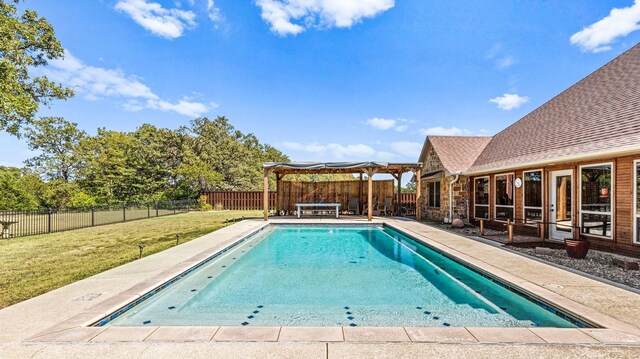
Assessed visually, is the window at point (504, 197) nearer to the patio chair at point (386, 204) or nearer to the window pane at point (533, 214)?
the window pane at point (533, 214)

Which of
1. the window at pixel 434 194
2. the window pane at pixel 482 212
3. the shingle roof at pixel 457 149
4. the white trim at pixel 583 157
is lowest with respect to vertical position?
the window pane at pixel 482 212

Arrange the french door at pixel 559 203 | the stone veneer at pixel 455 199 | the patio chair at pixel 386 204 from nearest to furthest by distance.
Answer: the french door at pixel 559 203, the stone veneer at pixel 455 199, the patio chair at pixel 386 204

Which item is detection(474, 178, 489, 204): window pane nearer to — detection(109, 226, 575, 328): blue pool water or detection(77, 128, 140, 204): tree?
detection(109, 226, 575, 328): blue pool water

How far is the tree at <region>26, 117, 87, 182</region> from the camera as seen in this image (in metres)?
27.2

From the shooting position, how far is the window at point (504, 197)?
10.3 metres

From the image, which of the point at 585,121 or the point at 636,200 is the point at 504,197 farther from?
the point at 636,200

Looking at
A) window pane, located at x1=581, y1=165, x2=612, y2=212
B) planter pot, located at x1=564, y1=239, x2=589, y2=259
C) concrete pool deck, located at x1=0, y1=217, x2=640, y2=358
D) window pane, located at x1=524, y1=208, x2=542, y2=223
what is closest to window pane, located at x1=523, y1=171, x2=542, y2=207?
window pane, located at x1=524, y1=208, x2=542, y2=223

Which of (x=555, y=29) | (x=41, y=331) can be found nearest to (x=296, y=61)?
(x=555, y=29)

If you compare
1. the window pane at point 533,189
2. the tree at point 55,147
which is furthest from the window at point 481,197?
the tree at point 55,147

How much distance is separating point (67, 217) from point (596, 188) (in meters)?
18.7

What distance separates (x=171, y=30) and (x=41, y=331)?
46.3 feet

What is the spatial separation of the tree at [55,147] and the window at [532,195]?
34531 mm

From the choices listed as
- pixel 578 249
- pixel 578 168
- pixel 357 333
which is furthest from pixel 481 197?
pixel 357 333

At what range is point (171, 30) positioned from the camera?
13727mm
